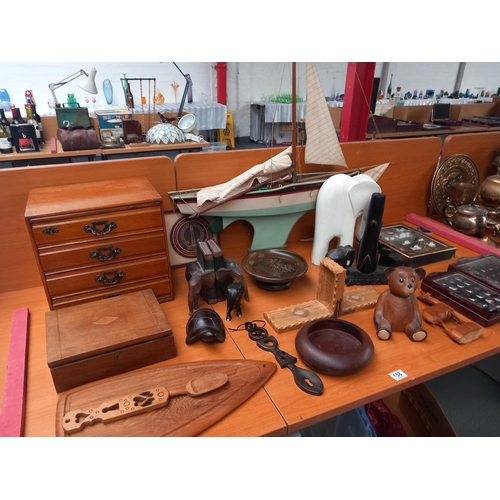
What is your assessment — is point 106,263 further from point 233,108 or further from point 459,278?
point 233,108

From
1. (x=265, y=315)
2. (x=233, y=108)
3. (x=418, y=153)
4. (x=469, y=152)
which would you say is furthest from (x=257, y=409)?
(x=233, y=108)

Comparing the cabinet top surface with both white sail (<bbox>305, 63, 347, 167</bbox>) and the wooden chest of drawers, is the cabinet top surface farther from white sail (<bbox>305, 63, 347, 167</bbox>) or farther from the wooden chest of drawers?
white sail (<bbox>305, 63, 347, 167</bbox>)

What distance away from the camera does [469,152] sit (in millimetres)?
1600

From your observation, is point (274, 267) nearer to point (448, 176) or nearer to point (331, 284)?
point (331, 284)

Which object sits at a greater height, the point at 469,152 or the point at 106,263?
the point at 469,152

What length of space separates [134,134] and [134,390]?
102 inches

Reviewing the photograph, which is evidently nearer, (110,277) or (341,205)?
(110,277)

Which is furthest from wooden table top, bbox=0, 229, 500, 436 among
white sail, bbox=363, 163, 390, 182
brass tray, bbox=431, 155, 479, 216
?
brass tray, bbox=431, 155, 479, 216

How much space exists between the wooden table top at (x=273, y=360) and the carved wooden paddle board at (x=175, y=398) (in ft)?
0.07

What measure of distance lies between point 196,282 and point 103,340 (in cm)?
27

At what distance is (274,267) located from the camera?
1117mm

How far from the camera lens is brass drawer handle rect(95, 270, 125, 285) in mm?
938

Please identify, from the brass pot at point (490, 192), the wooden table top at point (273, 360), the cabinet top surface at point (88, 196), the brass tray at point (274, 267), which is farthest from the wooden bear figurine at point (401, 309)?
the brass pot at point (490, 192)

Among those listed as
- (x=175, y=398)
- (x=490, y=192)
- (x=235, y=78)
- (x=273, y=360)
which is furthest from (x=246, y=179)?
(x=235, y=78)
